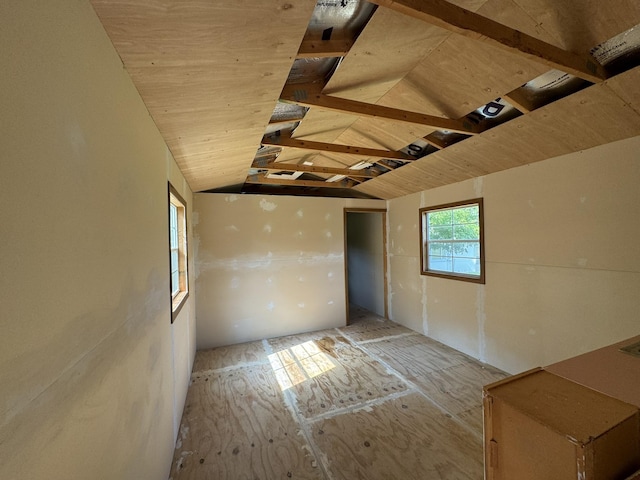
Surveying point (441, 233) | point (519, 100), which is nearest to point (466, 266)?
point (441, 233)

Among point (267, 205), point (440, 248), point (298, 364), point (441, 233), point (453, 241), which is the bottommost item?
point (298, 364)

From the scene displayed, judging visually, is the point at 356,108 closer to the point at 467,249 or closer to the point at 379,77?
the point at 379,77

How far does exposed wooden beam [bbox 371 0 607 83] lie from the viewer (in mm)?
1080

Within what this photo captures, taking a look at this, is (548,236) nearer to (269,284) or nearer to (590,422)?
(590,422)

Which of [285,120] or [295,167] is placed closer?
[285,120]

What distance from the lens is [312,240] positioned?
4.48 metres

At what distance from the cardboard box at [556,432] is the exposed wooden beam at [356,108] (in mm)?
1906

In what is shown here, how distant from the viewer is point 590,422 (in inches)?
29.5

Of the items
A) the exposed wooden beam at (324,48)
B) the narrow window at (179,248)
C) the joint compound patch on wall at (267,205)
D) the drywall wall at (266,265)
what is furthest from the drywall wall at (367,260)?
the exposed wooden beam at (324,48)

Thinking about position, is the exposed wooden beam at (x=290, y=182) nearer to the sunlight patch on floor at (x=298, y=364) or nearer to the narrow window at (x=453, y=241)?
the narrow window at (x=453, y=241)

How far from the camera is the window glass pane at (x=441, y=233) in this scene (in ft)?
12.4

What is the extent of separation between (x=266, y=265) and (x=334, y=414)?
7.89ft

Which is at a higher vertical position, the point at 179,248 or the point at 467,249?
the point at 179,248

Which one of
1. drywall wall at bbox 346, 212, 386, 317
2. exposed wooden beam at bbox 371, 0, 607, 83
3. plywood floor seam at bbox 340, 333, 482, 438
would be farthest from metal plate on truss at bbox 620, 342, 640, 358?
drywall wall at bbox 346, 212, 386, 317
